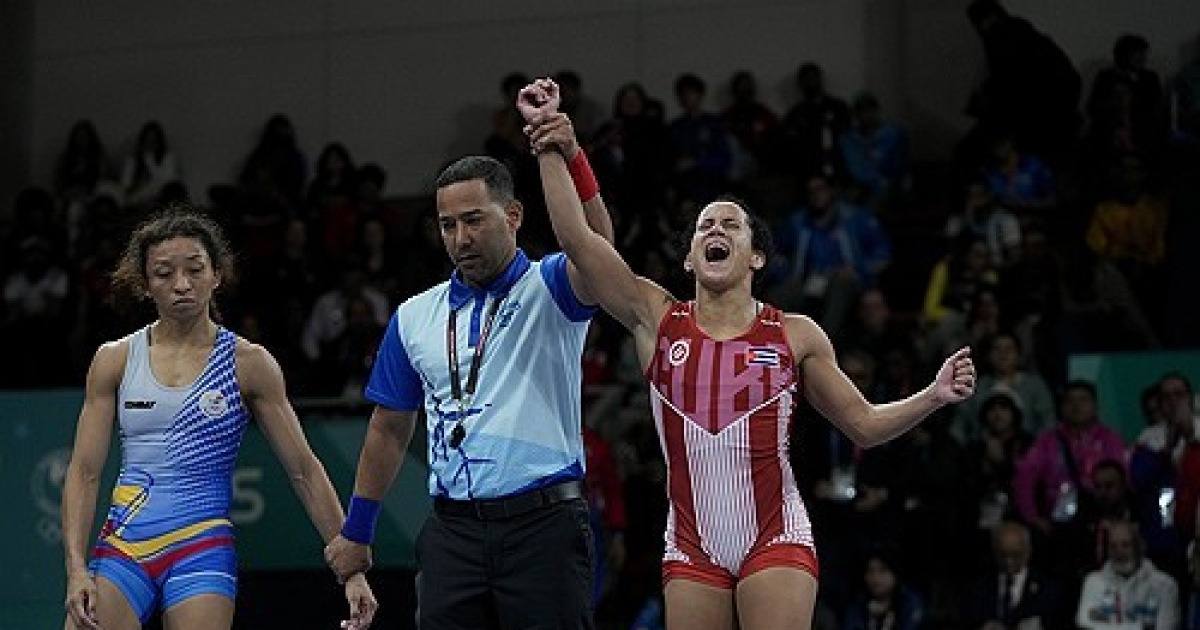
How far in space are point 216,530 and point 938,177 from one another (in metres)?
10.9

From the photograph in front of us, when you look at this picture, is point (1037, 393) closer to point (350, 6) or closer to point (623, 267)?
point (623, 267)

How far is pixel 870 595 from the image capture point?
11461 mm

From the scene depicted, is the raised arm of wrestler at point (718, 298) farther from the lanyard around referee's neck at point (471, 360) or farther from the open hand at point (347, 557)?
the open hand at point (347, 557)

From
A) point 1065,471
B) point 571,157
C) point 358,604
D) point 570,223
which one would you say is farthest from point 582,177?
point 1065,471

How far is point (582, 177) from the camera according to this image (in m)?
6.34

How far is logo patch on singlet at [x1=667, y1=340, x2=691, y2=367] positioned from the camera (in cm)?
640

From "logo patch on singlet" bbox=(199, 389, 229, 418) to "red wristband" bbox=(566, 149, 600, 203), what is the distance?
56.0 inches

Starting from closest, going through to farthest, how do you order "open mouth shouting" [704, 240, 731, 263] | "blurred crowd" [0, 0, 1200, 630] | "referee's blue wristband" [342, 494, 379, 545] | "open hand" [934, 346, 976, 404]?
"open hand" [934, 346, 976, 404] → "open mouth shouting" [704, 240, 731, 263] → "referee's blue wristband" [342, 494, 379, 545] → "blurred crowd" [0, 0, 1200, 630]

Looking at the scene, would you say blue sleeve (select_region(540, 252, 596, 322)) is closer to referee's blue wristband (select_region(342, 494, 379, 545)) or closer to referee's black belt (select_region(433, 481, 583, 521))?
referee's black belt (select_region(433, 481, 583, 521))

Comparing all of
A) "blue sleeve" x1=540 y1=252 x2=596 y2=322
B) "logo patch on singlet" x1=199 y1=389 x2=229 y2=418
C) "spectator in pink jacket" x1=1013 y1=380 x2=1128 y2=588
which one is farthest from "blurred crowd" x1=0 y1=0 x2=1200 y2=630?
"blue sleeve" x1=540 y1=252 x2=596 y2=322

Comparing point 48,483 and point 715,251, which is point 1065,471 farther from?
point 48,483

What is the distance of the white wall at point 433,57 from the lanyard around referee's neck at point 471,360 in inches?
452

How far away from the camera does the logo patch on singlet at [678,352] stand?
640cm

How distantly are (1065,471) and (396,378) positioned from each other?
6149mm
